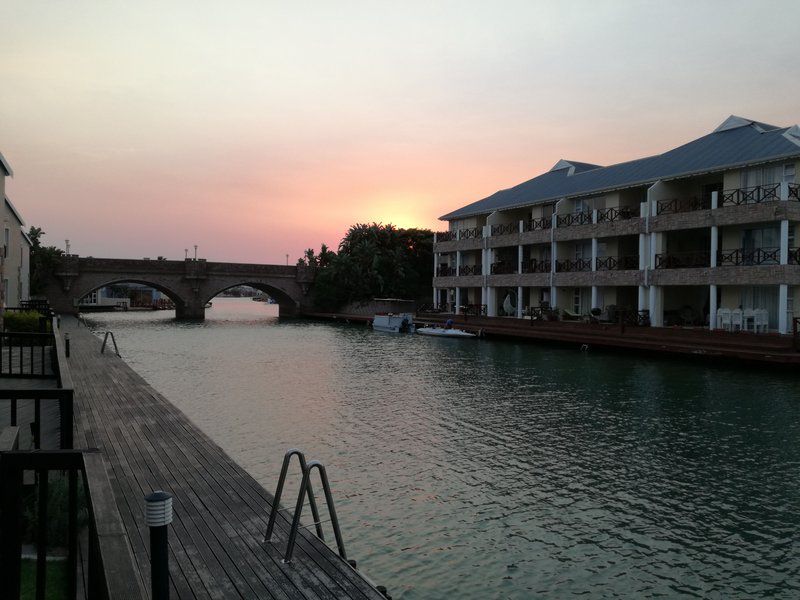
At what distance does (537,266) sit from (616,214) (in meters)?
8.77

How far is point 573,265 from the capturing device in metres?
47.5

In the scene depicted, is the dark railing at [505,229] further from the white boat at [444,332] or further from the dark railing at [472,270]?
the white boat at [444,332]

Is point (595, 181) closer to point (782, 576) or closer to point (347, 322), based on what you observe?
point (347, 322)

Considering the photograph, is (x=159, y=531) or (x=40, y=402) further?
(x=40, y=402)

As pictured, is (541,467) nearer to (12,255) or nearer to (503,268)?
(12,255)

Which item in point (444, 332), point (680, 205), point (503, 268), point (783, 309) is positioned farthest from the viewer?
point (503, 268)

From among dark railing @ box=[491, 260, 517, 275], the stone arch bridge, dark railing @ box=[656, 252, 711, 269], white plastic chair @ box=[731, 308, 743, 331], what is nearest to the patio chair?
white plastic chair @ box=[731, 308, 743, 331]

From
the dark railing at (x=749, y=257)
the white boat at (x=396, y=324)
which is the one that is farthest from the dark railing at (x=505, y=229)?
the dark railing at (x=749, y=257)

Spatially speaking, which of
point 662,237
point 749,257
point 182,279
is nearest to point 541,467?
point 749,257

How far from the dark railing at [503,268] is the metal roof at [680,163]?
505 cm

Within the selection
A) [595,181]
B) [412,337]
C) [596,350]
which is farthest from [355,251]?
[596,350]

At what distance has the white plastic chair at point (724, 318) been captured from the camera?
3450cm

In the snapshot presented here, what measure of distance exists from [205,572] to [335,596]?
4.81ft

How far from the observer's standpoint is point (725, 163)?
36094 millimetres
